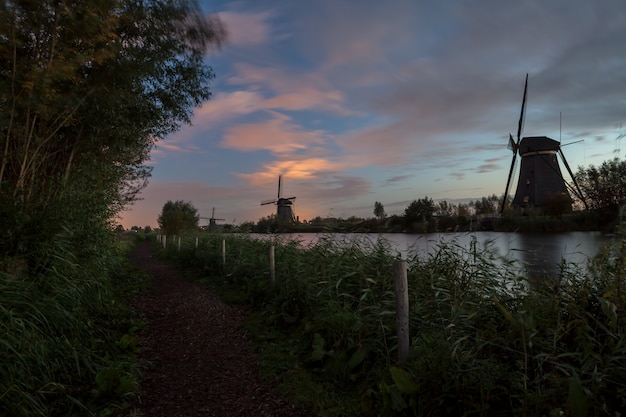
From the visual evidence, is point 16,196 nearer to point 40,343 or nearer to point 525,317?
point 40,343

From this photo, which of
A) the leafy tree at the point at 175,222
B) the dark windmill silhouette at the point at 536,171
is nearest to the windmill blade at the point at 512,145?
the dark windmill silhouette at the point at 536,171

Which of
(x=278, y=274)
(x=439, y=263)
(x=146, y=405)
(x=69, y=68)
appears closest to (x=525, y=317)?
(x=439, y=263)

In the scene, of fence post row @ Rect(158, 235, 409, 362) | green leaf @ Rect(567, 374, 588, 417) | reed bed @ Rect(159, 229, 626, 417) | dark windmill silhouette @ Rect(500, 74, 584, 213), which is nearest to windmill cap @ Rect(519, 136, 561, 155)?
dark windmill silhouette @ Rect(500, 74, 584, 213)

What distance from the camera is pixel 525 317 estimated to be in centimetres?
311

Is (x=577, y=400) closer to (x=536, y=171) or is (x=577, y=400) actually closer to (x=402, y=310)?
(x=402, y=310)

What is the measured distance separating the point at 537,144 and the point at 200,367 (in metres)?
45.2

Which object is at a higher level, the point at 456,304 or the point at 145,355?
the point at 456,304

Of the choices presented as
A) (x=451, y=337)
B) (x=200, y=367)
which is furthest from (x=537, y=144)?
(x=200, y=367)

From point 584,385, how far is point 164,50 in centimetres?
657

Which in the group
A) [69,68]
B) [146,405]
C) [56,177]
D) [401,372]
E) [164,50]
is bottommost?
[146,405]

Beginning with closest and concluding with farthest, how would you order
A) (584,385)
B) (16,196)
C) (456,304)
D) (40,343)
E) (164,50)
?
(584,385), (40,343), (456,304), (16,196), (164,50)

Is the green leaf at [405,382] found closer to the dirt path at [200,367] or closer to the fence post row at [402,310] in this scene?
the fence post row at [402,310]

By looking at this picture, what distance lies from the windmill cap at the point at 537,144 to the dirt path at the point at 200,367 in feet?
140

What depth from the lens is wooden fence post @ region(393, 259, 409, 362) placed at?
12.3ft
